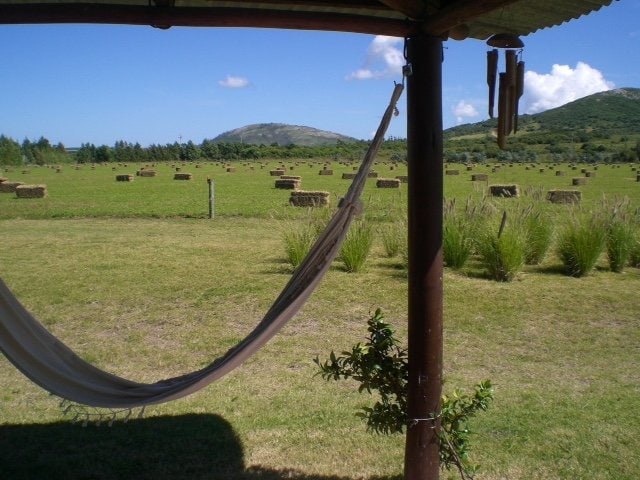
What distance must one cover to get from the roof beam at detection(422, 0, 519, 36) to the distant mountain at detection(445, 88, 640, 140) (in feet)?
326

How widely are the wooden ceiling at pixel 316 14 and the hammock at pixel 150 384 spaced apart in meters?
0.31

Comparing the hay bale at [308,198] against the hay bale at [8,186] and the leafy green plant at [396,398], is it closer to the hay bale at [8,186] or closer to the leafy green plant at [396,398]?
the hay bale at [8,186]

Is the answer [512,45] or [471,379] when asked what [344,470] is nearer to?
[471,379]

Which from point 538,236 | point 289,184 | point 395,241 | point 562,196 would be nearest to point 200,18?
point 395,241

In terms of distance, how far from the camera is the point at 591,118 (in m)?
→ 115

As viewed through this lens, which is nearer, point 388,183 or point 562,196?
point 562,196

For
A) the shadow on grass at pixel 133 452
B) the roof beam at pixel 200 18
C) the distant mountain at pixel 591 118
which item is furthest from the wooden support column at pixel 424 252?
the distant mountain at pixel 591 118

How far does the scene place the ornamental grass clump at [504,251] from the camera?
25.1ft

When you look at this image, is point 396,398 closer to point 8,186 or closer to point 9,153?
point 8,186

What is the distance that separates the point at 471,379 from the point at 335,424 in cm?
132

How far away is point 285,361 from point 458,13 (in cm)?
338

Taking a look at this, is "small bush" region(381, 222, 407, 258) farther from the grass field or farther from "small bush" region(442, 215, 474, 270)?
"small bush" region(442, 215, 474, 270)

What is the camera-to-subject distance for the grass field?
3.27 metres

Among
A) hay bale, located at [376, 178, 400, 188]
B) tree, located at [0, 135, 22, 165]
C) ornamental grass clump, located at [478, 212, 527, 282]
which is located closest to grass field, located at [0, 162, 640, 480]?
ornamental grass clump, located at [478, 212, 527, 282]
